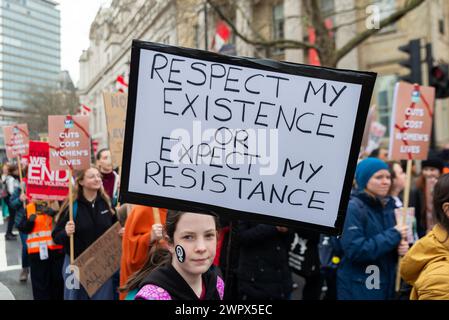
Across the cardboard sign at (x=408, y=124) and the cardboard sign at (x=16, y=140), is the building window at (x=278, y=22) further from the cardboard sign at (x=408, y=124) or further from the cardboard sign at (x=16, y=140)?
the cardboard sign at (x=408, y=124)

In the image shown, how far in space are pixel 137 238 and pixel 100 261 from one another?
91 cm

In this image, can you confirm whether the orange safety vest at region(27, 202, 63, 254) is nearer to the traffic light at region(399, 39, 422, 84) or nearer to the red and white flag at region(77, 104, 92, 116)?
the red and white flag at region(77, 104, 92, 116)

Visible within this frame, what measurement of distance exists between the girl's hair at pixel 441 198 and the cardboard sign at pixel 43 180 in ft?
12.0

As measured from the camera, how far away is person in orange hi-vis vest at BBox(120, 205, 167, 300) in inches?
132

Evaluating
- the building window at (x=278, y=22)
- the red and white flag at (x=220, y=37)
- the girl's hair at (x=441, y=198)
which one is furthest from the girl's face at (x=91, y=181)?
the building window at (x=278, y=22)

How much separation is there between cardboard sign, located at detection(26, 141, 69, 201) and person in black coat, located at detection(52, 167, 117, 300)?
449 millimetres

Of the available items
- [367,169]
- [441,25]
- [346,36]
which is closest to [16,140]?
[367,169]

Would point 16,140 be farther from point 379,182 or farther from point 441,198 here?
point 441,198

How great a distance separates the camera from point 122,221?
4074 mm

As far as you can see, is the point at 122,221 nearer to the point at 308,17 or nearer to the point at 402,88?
the point at 402,88

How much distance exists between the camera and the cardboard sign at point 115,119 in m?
4.72

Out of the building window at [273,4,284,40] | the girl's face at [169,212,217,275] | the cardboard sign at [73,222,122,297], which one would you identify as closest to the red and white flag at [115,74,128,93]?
the cardboard sign at [73,222,122,297]

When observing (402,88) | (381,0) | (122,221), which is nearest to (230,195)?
(122,221)

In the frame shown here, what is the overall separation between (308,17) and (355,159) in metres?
10.8
